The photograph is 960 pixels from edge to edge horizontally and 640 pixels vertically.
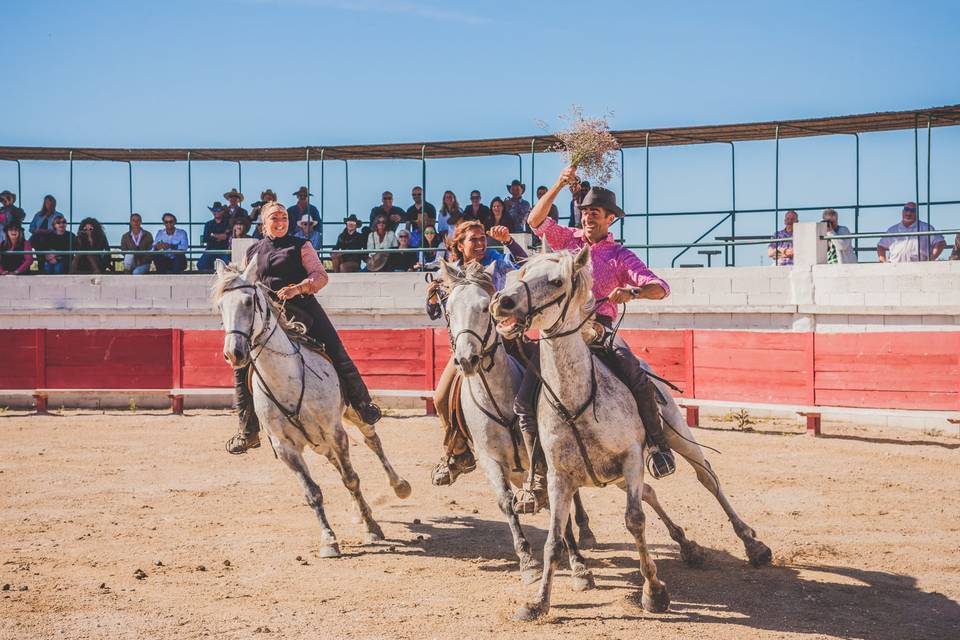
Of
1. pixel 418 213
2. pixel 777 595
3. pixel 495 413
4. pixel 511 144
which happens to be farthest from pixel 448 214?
pixel 777 595

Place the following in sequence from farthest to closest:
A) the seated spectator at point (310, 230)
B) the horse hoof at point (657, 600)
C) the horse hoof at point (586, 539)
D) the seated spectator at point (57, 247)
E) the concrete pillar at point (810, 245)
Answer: the seated spectator at point (57, 247), the seated spectator at point (310, 230), the concrete pillar at point (810, 245), the horse hoof at point (586, 539), the horse hoof at point (657, 600)

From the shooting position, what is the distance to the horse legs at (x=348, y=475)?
25.4ft

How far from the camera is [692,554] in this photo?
263 inches

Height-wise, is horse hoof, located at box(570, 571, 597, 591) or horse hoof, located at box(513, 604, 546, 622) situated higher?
horse hoof, located at box(513, 604, 546, 622)

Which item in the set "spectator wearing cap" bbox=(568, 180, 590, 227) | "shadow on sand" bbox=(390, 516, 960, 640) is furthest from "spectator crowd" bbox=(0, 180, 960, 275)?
"shadow on sand" bbox=(390, 516, 960, 640)

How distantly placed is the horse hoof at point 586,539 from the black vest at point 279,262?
9.33 feet

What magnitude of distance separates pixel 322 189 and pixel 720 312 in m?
7.66

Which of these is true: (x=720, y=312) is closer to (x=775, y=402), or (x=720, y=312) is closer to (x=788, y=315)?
(x=788, y=315)

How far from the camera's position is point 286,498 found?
9.66 metres

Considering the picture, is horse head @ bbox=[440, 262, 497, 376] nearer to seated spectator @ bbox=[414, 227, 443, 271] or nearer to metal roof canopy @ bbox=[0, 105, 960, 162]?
metal roof canopy @ bbox=[0, 105, 960, 162]

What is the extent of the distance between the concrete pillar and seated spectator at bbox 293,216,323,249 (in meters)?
7.85

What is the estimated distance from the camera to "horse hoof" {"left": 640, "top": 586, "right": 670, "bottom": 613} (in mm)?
5613

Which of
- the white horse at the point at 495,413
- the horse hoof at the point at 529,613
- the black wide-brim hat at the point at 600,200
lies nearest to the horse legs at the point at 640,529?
the horse hoof at the point at 529,613

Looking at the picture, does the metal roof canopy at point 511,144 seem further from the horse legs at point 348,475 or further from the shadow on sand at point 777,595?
the shadow on sand at point 777,595
